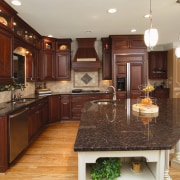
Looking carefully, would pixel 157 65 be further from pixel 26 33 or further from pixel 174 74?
pixel 26 33

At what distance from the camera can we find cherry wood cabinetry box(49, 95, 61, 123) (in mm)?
5461

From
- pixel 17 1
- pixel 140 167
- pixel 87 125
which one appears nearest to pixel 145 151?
pixel 140 167

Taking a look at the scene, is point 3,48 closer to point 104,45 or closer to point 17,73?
point 17,73

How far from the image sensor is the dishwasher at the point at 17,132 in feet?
8.88

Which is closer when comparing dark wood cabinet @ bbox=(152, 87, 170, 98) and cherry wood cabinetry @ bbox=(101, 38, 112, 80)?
cherry wood cabinetry @ bbox=(101, 38, 112, 80)

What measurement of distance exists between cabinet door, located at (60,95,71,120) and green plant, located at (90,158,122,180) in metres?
4.36

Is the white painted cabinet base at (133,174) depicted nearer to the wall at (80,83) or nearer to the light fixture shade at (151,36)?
the light fixture shade at (151,36)

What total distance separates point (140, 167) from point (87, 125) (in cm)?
59

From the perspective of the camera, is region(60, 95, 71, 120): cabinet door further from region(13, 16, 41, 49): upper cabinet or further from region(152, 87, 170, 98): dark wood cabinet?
region(152, 87, 170, 98): dark wood cabinet

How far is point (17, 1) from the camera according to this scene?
3.04 m

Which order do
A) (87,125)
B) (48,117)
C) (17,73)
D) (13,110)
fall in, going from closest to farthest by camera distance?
(87,125)
(13,110)
(17,73)
(48,117)

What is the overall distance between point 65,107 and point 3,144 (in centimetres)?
319

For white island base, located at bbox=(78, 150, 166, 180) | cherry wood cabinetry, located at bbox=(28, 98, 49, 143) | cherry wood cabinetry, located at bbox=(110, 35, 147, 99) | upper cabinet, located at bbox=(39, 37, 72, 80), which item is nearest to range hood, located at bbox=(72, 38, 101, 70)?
upper cabinet, located at bbox=(39, 37, 72, 80)

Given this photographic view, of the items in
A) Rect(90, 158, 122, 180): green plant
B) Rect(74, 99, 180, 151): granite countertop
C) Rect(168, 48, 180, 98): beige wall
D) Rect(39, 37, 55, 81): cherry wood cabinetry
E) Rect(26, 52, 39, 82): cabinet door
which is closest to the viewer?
Rect(74, 99, 180, 151): granite countertop
